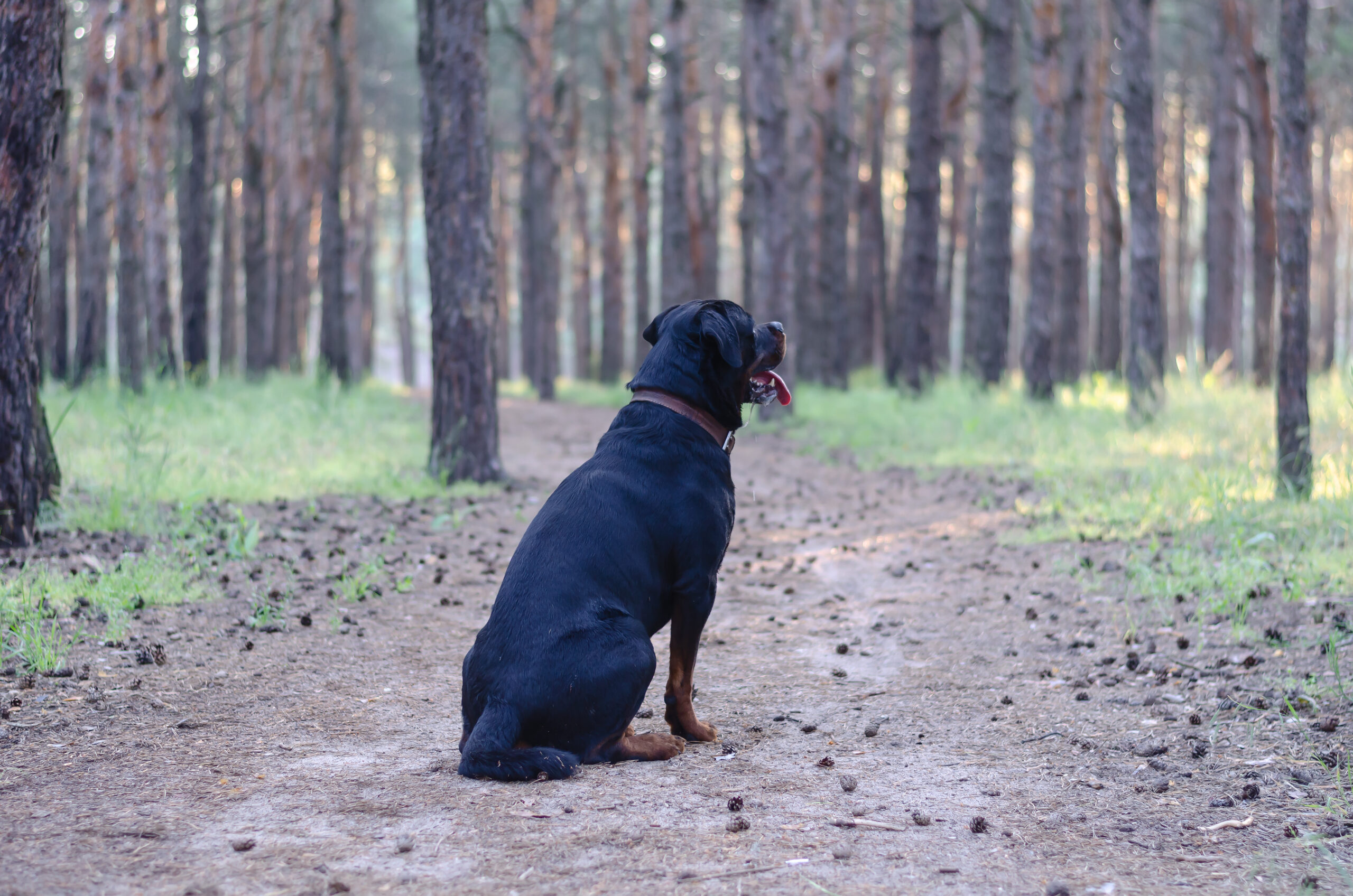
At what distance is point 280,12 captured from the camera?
20.8m

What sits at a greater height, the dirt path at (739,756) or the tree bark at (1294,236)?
the tree bark at (1294,236)

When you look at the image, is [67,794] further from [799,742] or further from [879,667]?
[879,667]

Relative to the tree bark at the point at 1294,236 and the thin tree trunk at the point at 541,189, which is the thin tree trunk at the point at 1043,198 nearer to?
the tree bark at the point at 1294,236

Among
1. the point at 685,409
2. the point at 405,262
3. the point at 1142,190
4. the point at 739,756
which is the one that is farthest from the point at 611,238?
the point at 739,756

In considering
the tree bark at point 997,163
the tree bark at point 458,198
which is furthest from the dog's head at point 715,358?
the tree bark at point 997,163

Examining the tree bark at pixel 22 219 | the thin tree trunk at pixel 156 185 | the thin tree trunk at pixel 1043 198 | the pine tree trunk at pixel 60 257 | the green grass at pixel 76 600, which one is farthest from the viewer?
the pine tree trunk at pixel 60 257

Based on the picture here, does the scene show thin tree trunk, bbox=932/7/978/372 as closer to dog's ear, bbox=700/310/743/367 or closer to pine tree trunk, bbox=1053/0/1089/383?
pine tree trunk, bbox=1053/0/1089/383

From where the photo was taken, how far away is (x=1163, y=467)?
9.65m

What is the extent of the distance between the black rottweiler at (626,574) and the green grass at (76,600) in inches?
99.7

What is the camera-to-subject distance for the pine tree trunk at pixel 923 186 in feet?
61.5

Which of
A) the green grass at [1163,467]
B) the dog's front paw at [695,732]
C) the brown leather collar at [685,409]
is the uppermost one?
the brown leather collar at [685,409]

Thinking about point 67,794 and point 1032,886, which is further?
point 67,794

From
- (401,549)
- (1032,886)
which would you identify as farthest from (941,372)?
(1032,886)

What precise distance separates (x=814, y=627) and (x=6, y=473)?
17.4ft
